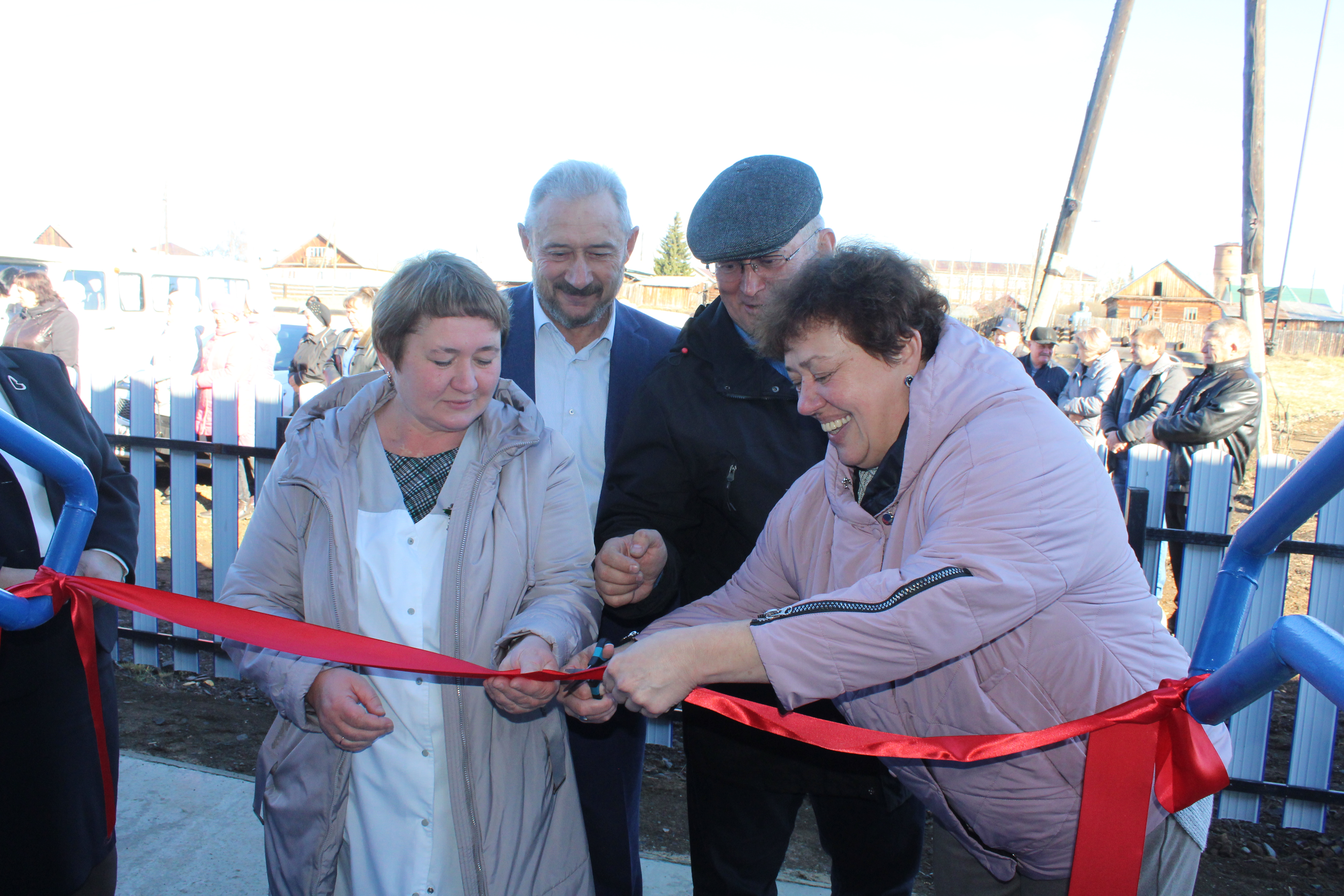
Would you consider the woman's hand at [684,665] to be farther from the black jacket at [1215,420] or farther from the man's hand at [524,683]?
the black jacket at [1215,420]

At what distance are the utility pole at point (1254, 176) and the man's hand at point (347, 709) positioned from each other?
9131 mm

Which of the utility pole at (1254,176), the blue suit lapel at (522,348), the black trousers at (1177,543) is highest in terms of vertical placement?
the utility pole at (1254,176)

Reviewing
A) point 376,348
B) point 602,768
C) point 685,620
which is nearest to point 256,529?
point 376,348

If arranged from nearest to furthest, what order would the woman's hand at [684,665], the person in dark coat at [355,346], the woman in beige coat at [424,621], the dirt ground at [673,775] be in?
the woman's hand at [684,665], the woman in beige coat at [424,621], the dirt ground at [673,775], the person in dark coat at [355,346]

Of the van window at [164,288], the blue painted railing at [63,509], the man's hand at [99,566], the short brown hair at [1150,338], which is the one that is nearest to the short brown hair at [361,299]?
the van window at [164,288]

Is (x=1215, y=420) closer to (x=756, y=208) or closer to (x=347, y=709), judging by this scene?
(x=756, y=208)

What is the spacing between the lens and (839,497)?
6.16ft

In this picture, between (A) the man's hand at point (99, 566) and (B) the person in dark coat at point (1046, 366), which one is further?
(B) the person in dark coat at point (1046, 366)

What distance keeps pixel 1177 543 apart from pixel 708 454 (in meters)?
2.75

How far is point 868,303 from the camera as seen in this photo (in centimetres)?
175

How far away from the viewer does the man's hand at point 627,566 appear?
7.16ft

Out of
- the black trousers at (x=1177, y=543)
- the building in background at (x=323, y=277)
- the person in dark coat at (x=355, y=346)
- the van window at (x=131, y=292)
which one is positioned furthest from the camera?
the building in background at (x=323, y=277)

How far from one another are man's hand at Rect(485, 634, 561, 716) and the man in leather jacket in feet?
19.4

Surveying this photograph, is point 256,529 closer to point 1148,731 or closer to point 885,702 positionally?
point 885,702
